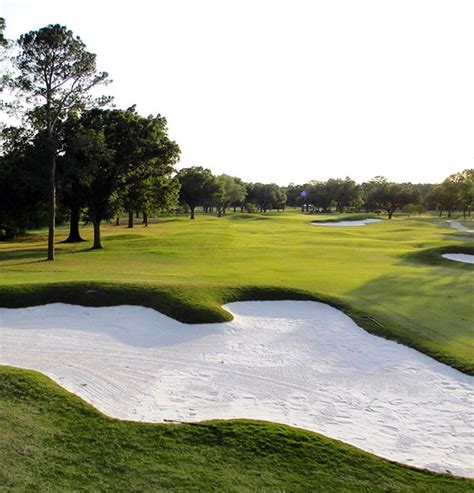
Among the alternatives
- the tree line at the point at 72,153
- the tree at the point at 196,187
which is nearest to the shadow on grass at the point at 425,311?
the tree line at the point at 72,153

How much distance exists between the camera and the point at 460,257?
2900 centimetres

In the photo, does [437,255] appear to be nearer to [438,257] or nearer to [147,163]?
[438,257]

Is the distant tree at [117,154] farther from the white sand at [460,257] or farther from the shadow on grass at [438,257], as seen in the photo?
the white sand at [460,257]

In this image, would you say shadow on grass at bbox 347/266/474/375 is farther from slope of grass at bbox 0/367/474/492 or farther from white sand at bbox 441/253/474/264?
white sand at bbox 441/253/474/264

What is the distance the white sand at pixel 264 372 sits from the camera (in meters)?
8.62

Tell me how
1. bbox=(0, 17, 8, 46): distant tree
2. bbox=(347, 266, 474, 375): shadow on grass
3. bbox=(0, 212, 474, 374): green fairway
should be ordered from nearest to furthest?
bbox=(347, 266, 474, 375): shadow on grass
bbox=(0, 212, 474, 374): green fairway
bbox=(0, 17, 8, 46): distant tree

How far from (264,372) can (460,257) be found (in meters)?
22.2

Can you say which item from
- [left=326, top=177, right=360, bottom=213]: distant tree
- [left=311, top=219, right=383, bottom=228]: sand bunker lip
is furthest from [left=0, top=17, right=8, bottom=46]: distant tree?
[left=326, top=177, right=360, bottom=213]: distant tree

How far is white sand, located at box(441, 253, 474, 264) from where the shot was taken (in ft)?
92.6

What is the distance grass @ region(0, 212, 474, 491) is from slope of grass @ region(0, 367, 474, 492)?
0.02 m

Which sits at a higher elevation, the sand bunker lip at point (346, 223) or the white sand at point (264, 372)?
the sand bunker lip at point (346, 223)

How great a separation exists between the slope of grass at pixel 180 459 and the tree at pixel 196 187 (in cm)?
8736

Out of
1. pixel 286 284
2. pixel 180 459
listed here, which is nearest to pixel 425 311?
pixel 286 284

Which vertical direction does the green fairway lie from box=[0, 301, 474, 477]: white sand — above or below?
above
